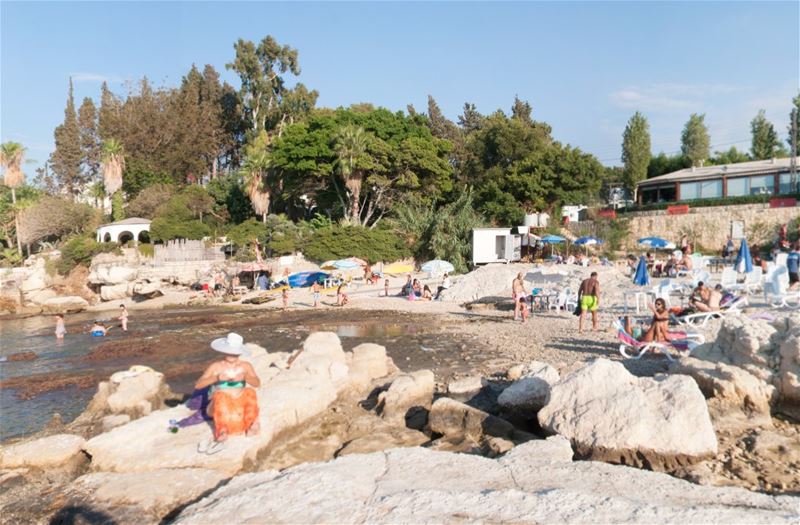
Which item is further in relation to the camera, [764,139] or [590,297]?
[764,139]

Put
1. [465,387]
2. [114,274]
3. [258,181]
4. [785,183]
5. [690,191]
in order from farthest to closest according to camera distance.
Answer: [690,191], [258,181], [785,183], [114,274], [465,387]

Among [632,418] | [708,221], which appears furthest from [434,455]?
[708,221]

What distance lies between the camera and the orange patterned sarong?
629 cm

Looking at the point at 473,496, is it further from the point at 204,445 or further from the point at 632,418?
the point at 204,445

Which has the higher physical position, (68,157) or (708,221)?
(68,157)

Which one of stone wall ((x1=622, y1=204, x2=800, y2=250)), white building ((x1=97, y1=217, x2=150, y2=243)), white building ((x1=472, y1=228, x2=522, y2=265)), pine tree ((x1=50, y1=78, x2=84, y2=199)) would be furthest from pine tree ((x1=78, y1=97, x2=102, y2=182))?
stone wall ((x1=622, y1=204, x2=800, y2=250))

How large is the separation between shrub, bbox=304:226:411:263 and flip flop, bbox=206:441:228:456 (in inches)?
1077

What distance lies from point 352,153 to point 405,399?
28.4 metres

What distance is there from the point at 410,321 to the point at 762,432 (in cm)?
1256

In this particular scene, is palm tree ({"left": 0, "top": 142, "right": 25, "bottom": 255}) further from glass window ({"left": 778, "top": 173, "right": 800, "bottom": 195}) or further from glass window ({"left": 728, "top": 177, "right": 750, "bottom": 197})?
glass window ({"left": 778, "top": 173, "right": 800, "bottom": 195})

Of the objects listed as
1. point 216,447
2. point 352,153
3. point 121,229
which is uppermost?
point 352,153

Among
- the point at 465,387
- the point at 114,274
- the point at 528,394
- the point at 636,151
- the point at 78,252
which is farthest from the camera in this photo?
the point at 636,151

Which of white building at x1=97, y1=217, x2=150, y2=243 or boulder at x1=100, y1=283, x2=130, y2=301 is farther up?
white building at x1=97, y1=217, x2=150, y2=243

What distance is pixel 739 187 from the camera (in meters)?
37.0
